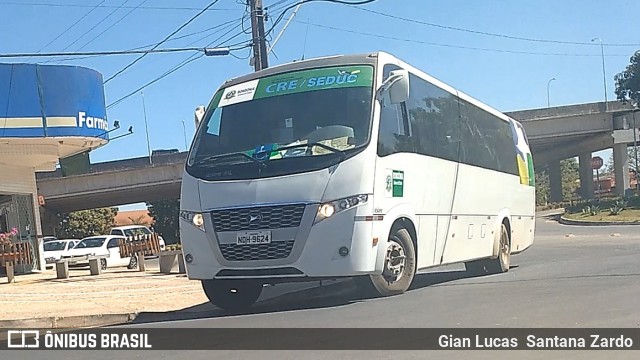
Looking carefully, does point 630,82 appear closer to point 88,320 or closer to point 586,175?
point 586,175

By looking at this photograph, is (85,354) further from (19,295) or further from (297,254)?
(19,295)

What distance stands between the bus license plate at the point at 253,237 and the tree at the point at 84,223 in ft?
189

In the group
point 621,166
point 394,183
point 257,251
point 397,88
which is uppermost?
point 397,88

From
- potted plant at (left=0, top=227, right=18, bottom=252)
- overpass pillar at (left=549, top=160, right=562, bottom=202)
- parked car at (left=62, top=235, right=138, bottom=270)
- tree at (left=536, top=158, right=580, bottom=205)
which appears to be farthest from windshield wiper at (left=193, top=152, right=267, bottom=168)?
tree at (left=536, top=158, right=580, bottom=205)

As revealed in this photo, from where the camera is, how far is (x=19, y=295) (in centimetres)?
1491

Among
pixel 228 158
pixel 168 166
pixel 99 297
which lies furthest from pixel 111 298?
pixel 168 166

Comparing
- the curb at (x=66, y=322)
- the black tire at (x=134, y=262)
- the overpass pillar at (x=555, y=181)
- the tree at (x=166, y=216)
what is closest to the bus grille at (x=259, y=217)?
the curb at (x=66, y=322)

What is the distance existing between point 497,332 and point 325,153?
3018 mm

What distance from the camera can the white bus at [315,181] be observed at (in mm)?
8883

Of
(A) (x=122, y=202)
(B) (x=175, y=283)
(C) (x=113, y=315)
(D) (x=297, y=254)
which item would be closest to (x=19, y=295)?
(B) (x=175, y=283)

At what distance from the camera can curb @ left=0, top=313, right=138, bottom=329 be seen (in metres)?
10.1

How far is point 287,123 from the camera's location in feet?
31.5

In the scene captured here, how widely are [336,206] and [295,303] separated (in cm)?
251

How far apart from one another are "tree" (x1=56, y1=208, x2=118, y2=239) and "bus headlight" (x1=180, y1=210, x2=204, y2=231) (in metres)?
56.9
